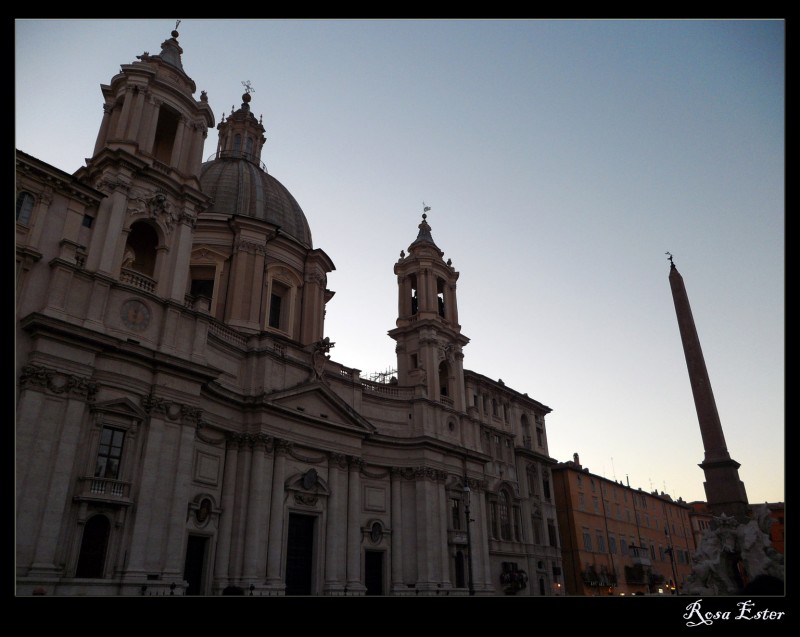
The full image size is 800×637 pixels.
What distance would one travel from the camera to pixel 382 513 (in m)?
33.3

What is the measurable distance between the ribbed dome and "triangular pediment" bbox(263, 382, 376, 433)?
36.5 ft

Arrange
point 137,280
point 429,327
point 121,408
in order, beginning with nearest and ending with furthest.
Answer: point 121,408
point 137,280
point 429,327

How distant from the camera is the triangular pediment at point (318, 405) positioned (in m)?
29.2

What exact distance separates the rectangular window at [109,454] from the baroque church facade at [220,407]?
12cm

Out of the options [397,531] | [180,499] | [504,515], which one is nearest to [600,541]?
[504,515]

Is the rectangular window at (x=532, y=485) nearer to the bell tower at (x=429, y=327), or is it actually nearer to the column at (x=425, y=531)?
the bell tower at (x=429, y=327)

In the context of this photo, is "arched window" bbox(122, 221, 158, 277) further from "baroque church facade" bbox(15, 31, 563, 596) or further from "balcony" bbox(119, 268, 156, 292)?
"balcony" bbox(119, 268, 156, 292)

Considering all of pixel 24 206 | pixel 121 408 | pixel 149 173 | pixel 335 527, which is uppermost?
pixel 149 173

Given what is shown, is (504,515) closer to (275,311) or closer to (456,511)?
(456,511)

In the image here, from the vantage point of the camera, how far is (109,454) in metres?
21.0

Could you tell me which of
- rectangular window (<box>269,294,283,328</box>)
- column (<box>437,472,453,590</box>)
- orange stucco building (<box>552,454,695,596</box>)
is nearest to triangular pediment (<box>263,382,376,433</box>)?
column (<box>437,472,453,590</box>)

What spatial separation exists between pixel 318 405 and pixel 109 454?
12.1 meters
